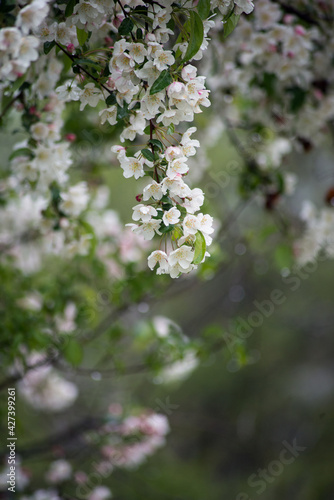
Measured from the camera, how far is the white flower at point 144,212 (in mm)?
997

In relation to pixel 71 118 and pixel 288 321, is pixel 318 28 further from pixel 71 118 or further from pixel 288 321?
pixel 288 321

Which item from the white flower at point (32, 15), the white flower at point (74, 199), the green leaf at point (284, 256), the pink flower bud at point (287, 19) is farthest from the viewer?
the green leaf at point (284, 256)

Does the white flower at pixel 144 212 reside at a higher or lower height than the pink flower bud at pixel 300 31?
lower

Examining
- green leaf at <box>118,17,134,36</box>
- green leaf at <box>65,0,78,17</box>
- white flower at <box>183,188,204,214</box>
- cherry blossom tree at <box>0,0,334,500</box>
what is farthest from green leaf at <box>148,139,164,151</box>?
green leaf at <box>65,0,78,17</box>

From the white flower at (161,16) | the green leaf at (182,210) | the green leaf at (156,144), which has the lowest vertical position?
the green leaf at (182,210)

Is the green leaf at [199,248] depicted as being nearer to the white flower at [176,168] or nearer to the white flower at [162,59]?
the white flower at [176,168]

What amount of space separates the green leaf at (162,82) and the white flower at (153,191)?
7.0 inches

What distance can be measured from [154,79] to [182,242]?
1.10ft

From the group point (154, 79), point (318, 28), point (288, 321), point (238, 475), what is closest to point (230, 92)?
point (318, 28)

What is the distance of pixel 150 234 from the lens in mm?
1034

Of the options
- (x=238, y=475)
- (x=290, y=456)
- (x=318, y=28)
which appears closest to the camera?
(x=318, y=28)

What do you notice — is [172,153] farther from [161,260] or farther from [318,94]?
[318,94]

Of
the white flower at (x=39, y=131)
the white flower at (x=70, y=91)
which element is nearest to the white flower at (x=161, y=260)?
the white flower at (x=70, y=91)

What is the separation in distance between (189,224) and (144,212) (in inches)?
3.7
